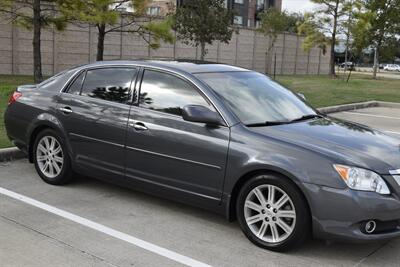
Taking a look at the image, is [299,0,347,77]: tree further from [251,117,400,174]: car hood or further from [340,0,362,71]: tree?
[251,117,400,174]: car hood

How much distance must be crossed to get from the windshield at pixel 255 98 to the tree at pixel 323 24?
3572 cm

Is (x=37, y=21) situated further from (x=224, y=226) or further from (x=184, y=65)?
(x=224, y=226)

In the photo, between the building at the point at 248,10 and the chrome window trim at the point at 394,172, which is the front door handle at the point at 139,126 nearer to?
the chrome window trim at the point at 394,172

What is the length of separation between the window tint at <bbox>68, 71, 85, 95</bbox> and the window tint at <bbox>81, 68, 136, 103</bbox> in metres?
0.06

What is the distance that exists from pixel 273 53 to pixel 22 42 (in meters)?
24.3

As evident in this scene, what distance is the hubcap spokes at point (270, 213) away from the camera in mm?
4275

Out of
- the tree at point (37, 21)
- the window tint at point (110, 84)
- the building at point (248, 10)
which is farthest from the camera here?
the building at point (248, 10)

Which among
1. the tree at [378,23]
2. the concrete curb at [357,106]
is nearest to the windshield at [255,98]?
the concrete curb at [357,106]

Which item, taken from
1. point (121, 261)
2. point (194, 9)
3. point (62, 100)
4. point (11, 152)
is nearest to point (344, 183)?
point (121, 261)

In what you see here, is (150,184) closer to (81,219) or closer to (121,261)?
(81,219)

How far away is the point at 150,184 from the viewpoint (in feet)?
16.8

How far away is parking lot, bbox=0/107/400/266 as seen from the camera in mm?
4121

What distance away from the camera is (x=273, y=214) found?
435cm

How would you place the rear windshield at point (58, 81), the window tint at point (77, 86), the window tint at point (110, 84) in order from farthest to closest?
the rear windshield at point (58, 81), the window tint at point (77, 86), the window tint at point (110, 84)
